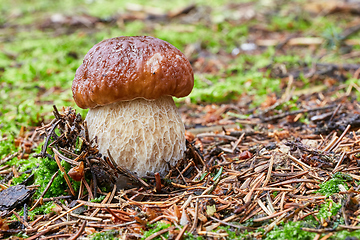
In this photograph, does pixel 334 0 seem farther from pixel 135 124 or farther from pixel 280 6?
pixel 135 124

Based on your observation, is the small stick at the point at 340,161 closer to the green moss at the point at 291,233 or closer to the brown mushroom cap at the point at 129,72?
the green moss at the point at 291,233

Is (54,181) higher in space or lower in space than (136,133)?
lower

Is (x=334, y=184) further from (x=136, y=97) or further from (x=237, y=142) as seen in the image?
(x=136, y=97)

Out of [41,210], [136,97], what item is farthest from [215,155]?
[41,210]

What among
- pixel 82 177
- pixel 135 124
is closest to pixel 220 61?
pixel 135 124

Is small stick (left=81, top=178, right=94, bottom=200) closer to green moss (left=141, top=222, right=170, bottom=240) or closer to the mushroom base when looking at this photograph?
the mushroom base

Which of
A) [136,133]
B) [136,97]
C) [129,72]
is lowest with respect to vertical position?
[136,133]

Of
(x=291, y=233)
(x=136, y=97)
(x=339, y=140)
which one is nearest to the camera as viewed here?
(x=291, y=233)
